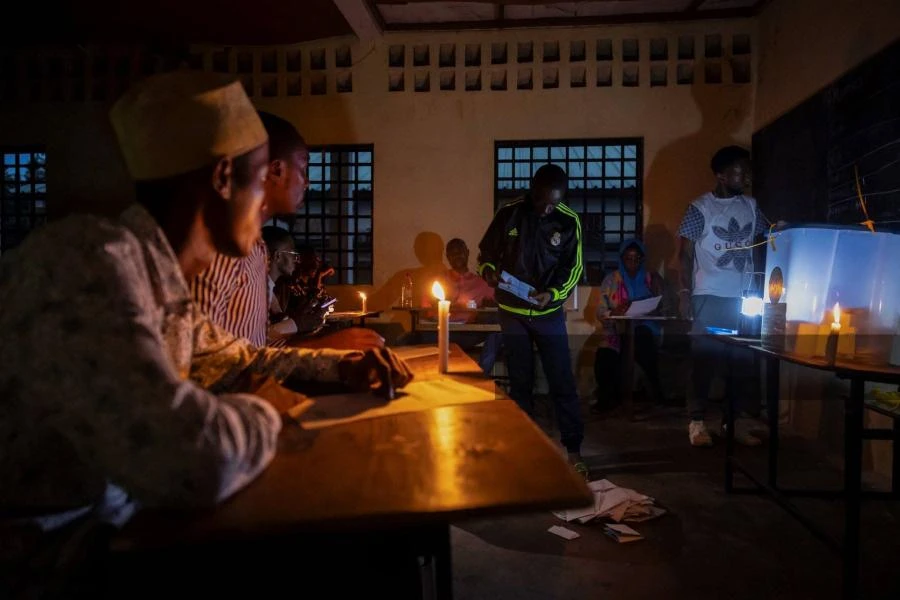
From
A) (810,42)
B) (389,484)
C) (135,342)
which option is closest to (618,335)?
(810,42)

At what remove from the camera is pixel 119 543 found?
82 cm

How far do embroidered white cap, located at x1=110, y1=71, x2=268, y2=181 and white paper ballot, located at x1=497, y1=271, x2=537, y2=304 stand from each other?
3190mm

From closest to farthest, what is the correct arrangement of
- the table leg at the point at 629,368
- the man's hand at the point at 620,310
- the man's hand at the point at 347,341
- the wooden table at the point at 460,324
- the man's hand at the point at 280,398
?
the man's hand at the point at 280,398
the man's hand at the point at 347,341
the table leg at the point at 629,368
the wooden table at the point at 460,324
the man's hand at the point at 620,310

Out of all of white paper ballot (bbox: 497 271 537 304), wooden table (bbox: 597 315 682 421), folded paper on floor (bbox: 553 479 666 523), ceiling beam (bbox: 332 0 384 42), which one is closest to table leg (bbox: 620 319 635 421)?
wooden table (bbox: 597 315 682 421)

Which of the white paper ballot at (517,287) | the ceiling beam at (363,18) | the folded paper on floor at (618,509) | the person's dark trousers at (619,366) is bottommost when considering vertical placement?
the folded paper on floor at (618,509)

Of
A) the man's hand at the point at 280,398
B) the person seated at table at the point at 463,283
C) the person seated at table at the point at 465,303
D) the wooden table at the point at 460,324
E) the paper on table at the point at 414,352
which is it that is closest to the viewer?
the man's hand at the point at 280,398

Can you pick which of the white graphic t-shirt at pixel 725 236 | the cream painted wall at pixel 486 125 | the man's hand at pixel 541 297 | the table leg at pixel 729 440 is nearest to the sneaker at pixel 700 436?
the table leg at pixel 729 440

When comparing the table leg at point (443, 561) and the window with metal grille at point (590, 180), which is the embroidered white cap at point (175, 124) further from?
the window with metal grille at point (590, 180)

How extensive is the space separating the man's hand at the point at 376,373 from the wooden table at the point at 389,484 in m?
0.20

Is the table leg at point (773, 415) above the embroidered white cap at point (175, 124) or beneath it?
beneath

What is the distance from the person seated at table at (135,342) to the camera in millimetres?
908

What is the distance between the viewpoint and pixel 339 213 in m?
8.04

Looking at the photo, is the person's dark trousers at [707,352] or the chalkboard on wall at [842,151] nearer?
the chalkboard on wall at [842,151]

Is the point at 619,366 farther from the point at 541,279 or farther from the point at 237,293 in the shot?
the point at 237,293
